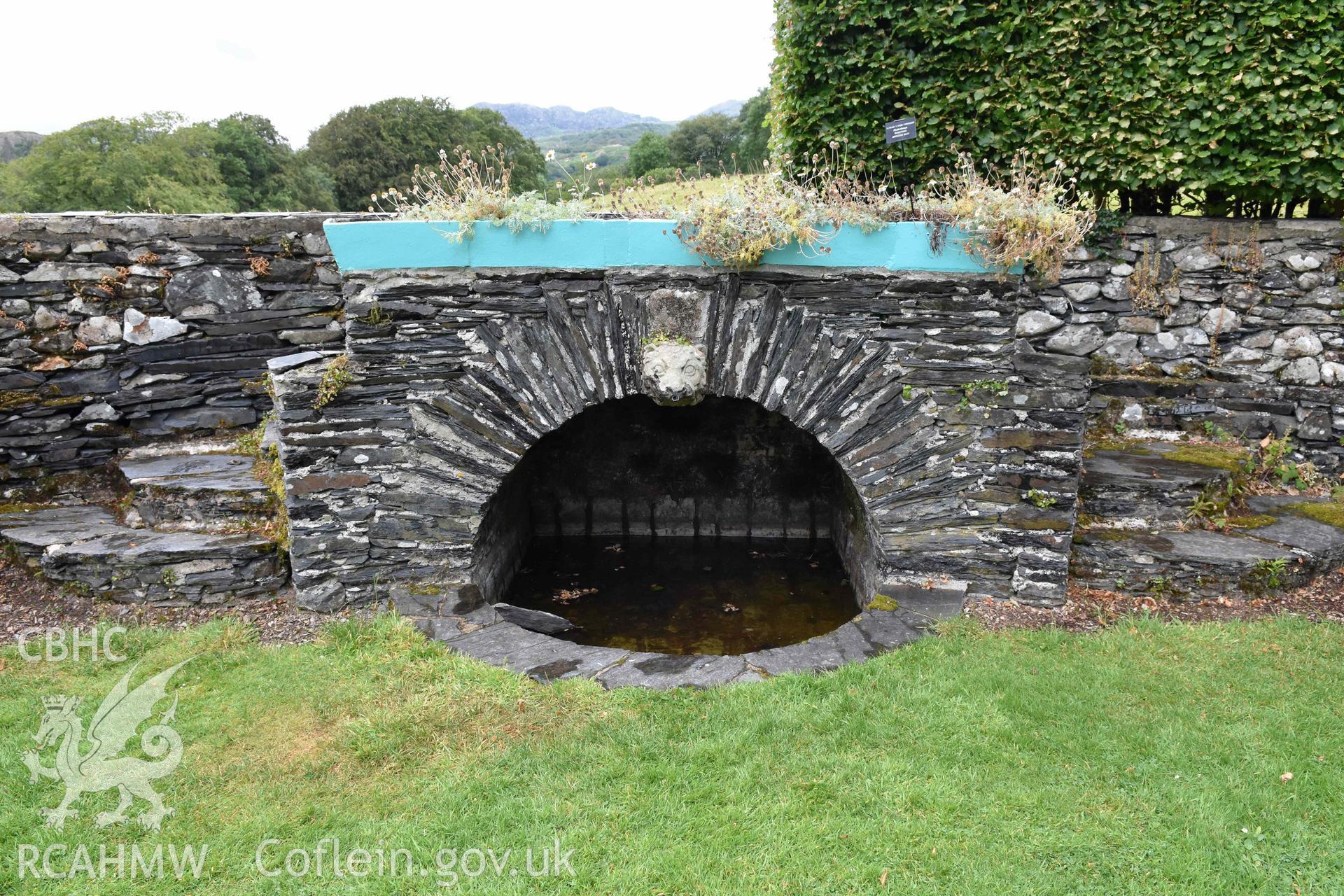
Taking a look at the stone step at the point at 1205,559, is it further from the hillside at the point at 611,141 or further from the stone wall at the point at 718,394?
the hillside at the point at 611,141

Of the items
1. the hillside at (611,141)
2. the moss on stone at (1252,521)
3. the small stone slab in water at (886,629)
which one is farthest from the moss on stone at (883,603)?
the hillside at (611,141)

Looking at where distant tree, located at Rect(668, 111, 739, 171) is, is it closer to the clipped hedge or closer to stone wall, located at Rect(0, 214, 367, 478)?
the clipped hedge

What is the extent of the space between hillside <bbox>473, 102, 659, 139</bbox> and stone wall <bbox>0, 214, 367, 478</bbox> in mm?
125385

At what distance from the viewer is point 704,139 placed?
24.3 metres

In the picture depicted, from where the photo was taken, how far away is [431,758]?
3.29m

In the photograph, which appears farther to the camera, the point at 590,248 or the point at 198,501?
the point at 198,501

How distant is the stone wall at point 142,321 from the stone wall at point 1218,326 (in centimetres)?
581

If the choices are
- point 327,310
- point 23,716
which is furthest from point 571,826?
point 327,310

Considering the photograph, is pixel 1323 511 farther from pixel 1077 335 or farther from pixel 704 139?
pixel 704 139

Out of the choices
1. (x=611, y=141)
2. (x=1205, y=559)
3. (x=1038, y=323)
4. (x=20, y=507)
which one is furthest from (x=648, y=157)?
(x=611, y=141)

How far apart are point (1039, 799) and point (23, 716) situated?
4.60m

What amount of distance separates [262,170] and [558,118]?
422ft

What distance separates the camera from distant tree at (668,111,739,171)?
22906 mm

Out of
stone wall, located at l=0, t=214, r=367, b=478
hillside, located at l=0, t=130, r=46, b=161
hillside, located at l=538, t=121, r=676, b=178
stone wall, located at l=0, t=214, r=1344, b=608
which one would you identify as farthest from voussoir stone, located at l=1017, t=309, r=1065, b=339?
hillside, located at l=0, t=130, r=46, b=161
